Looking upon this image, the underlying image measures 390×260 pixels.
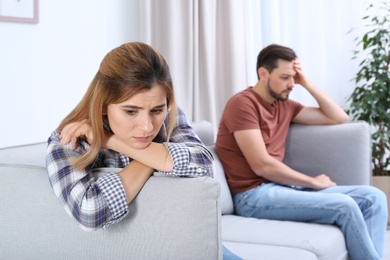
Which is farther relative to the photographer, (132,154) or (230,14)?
(230,14)

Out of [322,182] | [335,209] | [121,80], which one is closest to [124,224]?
[121,80]

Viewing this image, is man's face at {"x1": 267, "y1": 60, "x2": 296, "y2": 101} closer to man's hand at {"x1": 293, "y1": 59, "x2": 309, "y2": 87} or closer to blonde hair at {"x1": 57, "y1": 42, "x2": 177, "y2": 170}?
man's hand at {"x1": 293, "y1": 59, "x2": 309, "y2": 87}

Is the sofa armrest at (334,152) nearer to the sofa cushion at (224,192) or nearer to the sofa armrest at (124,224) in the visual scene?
the sofa cushion at (224,192)

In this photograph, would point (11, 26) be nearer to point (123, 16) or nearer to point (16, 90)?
point (16, 90)

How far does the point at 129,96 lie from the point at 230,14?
2865 millimetres

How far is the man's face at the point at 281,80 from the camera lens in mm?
3496

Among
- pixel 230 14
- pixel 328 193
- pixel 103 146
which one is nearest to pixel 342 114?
pixel 328 193

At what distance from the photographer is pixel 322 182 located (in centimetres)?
339

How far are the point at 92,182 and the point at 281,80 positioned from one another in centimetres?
183

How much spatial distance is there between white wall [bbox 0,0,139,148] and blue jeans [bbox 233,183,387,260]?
1130mm

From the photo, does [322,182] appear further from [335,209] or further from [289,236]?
[289,236]

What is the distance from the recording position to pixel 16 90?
3594 mm

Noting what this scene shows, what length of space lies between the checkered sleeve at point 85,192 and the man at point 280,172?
1433 mm

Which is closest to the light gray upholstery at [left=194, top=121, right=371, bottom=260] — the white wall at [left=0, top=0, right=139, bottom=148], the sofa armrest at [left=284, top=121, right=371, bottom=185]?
the sofa armrest at [left=284, top=121, right=371, bottom=185]
